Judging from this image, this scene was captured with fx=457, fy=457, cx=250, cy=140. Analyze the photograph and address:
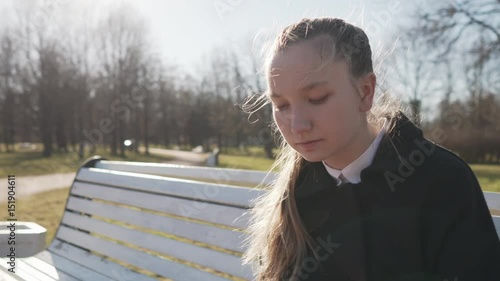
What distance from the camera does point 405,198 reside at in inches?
55.2

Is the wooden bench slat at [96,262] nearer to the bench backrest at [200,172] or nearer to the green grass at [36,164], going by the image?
the bench backrest at [200,172]

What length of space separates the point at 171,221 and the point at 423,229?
1.65 metres

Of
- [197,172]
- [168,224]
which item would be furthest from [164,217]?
[197,172]

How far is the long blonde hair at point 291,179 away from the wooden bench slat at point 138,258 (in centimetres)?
58

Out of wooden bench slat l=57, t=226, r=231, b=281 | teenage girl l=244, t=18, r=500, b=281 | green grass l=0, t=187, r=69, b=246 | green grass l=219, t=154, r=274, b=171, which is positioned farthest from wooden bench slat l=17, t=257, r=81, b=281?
green grass l=219, t=154, r=274, b=171

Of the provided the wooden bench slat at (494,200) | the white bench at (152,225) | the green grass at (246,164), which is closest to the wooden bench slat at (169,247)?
the white bench at (152,225)

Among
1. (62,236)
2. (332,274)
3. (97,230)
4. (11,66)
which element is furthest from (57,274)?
(11,66)

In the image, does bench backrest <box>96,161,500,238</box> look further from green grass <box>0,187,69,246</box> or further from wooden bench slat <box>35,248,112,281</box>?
green grass <box>0,187,69,246</box>

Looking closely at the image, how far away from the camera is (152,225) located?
110 inches

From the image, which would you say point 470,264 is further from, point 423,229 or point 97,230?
point 97,230

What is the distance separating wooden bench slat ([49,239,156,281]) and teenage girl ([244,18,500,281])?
4.45 feet

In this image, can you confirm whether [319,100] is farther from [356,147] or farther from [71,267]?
[71,267]

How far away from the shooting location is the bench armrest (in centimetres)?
305

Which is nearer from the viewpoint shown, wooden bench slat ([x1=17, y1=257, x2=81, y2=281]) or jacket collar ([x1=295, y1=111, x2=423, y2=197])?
jacket collar ([x1=295, y1=111, x2=423, y2=197])
